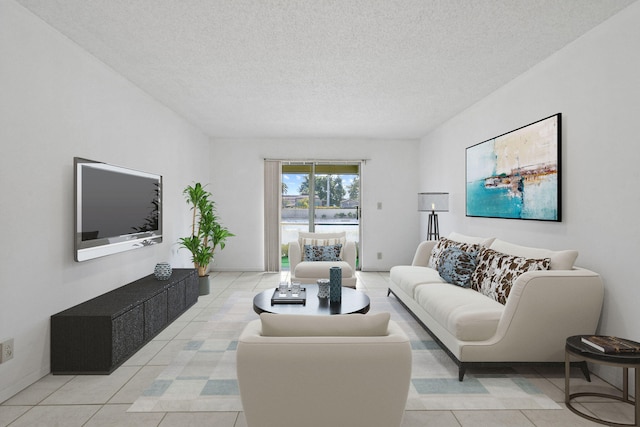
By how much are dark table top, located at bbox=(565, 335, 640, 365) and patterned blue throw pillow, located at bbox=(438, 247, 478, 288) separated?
53.8 inches

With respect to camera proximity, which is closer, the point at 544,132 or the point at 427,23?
the point at 427,23

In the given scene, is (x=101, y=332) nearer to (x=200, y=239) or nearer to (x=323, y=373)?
(x=323, y=373)

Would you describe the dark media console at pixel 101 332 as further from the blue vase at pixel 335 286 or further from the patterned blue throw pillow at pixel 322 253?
the patterned blue throw pillow at pixel 322 253

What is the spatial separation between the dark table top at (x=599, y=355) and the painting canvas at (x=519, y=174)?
121 centimetres

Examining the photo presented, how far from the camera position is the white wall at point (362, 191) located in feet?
22.8

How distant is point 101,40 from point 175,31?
0.68 metres

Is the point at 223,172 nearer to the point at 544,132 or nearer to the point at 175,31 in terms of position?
the point at 175,31

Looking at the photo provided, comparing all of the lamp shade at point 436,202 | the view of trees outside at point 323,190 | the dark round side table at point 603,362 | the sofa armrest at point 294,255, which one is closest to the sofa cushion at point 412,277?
the lamp shade at point 436,202

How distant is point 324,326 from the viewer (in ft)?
5.33

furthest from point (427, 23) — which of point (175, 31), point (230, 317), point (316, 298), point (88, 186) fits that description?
point (230, 317)

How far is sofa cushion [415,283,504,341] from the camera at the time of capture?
8.74ft

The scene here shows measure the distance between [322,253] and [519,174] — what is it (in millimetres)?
2854

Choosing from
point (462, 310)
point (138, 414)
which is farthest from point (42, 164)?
point (462, 310)

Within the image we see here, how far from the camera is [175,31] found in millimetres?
2764
